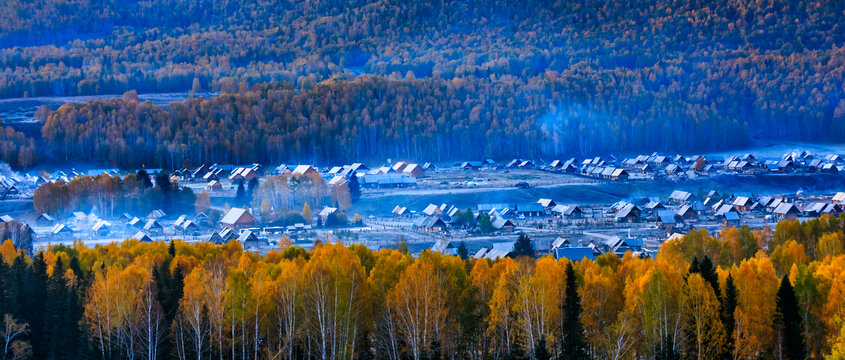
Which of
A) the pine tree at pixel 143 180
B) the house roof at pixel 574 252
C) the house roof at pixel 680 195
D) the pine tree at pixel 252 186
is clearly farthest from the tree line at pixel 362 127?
the house roof at pixel 574 252

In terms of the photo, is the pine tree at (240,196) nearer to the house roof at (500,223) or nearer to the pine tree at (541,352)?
the house roof at (500,223)

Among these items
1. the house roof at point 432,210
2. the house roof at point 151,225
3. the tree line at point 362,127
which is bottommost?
the house roof at point 432,210

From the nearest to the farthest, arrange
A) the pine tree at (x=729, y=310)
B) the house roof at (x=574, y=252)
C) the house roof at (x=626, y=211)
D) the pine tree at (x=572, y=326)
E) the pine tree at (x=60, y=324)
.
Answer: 1. the pine tree at (x=729, y=310)
2. the pine tree at (x=572, y=326)
3. the pine tree at (x=60, y=324)
4. the house roof at (x=574, y=252)
5. the house roof at (x=626, y=211)

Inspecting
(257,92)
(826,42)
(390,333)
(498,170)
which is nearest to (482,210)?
(498,170)

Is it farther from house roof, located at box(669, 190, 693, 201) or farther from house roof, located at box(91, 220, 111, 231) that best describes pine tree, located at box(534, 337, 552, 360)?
house roof, located at box(669, 190, 693, 201)

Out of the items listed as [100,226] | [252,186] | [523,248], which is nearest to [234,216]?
[100,226]

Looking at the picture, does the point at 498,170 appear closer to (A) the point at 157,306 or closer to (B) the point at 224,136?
(B) the point at 224,136
